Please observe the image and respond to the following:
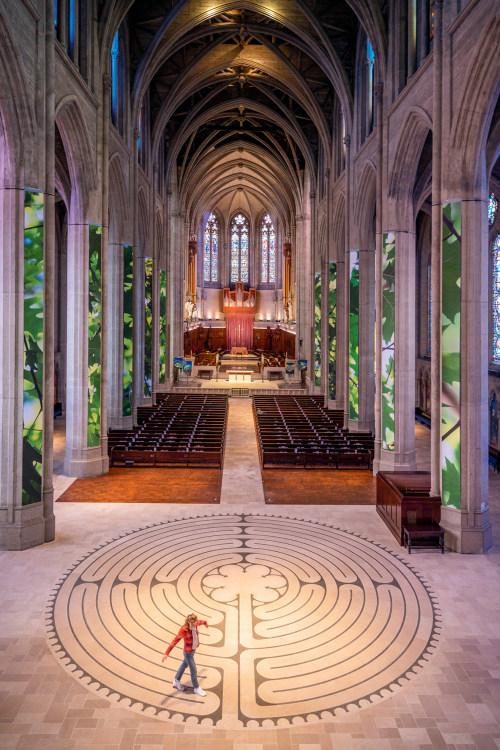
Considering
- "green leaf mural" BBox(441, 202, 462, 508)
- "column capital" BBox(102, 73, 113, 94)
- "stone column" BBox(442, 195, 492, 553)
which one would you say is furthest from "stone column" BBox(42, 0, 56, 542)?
"stone column" BBox(442, 195, 492, 553)

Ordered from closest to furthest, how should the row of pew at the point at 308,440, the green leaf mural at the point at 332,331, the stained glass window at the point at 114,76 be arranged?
the row of pew at the point at 308,440, the stained glass window at the point at 114,76, the green leaf mural at the point at 332,331

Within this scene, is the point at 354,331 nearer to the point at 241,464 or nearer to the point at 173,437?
the point at 241,464

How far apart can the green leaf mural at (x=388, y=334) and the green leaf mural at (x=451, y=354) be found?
5.19 metres

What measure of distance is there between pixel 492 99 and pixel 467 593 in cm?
1002

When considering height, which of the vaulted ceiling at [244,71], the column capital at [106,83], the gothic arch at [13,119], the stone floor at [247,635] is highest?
the vaulted ceiling at [244,71]

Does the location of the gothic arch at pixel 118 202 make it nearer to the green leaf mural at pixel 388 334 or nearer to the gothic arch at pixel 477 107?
the green leaf mural at pixel 388 334

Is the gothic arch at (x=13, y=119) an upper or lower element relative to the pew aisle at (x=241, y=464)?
upper

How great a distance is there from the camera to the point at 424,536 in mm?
13406

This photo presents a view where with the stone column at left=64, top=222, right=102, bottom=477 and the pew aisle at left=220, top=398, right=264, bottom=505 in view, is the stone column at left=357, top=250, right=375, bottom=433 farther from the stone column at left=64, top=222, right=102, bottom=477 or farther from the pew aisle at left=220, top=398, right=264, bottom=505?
the stone column at left=64, top=222, right=102, bottom=477

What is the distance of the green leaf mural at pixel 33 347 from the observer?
43.5 ft

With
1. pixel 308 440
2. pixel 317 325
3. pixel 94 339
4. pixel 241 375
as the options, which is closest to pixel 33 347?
pixel 94 339

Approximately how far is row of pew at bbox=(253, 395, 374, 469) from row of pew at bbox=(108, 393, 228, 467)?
1.85 meters

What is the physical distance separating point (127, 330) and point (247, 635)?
54.7 ft

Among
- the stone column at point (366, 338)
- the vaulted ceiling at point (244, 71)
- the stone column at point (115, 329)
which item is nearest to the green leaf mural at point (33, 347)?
the vaulted ceiling at point (244, 71)
